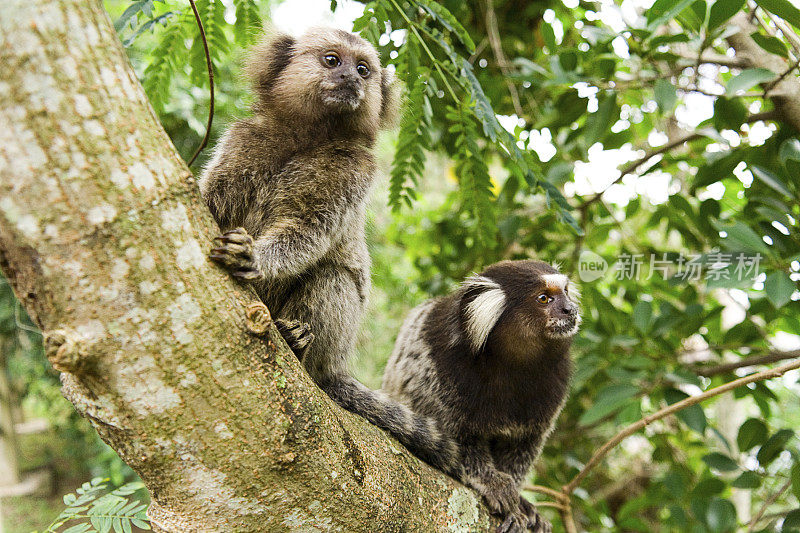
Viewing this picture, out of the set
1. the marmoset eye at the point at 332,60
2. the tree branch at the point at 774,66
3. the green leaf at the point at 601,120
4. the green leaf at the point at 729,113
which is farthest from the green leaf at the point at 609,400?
the marmoset eye at the point at 332,60

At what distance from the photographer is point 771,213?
2512 mm

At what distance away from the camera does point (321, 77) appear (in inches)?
94.1

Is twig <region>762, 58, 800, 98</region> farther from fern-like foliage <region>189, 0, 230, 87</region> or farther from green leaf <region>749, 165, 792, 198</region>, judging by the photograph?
fern-like foliage <region>189, 0, 230, 87</region>

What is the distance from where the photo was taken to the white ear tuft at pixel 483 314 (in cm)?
261

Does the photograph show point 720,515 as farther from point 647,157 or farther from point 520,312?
point 647,157

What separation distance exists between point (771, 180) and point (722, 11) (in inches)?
27.3

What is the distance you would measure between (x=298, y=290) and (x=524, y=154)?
981mm

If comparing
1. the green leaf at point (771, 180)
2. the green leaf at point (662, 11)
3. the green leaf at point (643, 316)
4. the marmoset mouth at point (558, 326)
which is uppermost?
the green leaf at point (662, 11)

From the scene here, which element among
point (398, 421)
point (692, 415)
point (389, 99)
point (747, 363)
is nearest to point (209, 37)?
point (389, 99)

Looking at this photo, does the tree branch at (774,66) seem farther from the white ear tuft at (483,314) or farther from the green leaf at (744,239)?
the white ear tuft at (483,314)

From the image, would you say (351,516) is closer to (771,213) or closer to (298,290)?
(298,290)

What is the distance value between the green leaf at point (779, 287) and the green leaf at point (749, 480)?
95 cm

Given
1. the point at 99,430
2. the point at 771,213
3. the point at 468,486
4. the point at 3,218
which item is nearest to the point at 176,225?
the point at 3,218

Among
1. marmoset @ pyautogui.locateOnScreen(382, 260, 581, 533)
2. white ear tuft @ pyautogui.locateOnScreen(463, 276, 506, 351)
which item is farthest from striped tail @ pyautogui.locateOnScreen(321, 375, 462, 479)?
white ear tuft @ pyautogui.locateOnScreen(463, 276, 506, 351)
